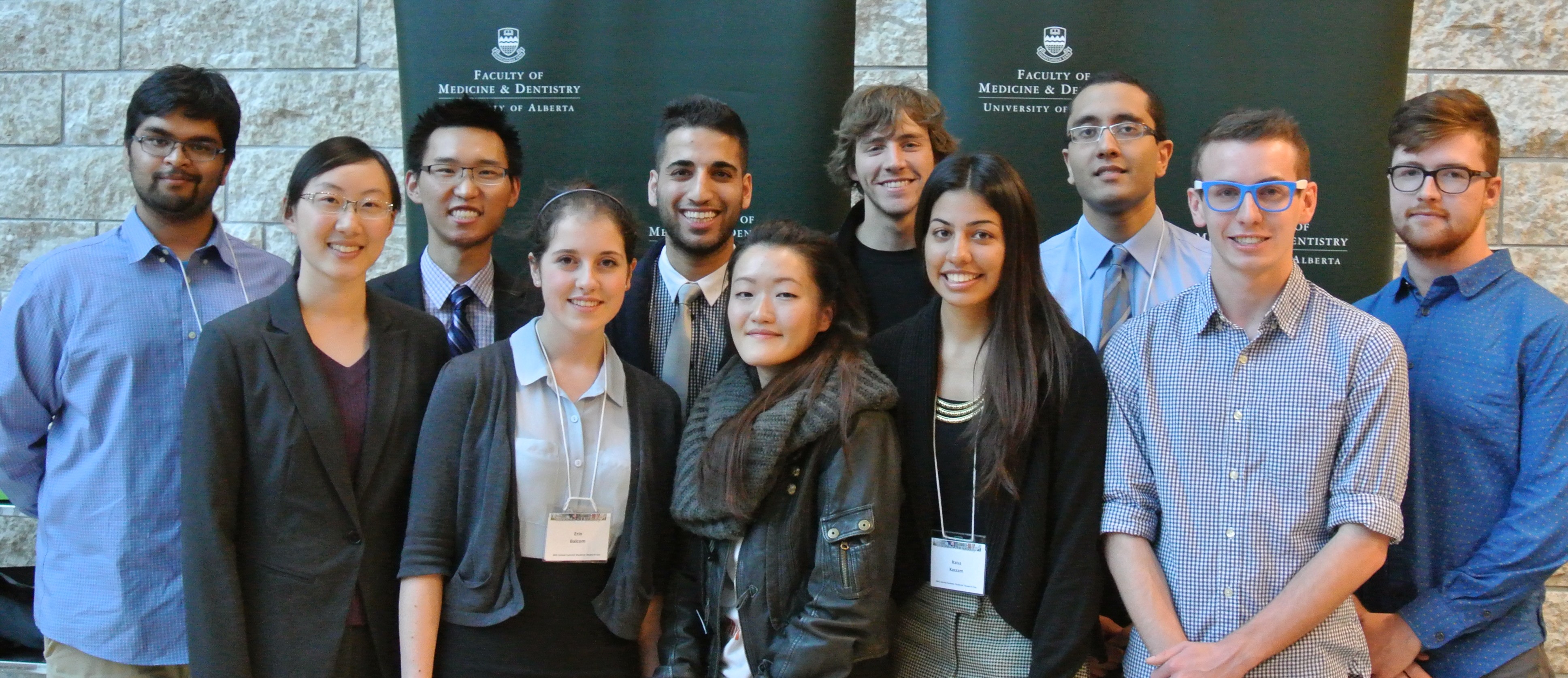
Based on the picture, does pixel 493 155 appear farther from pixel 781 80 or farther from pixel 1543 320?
pixel 1543 320

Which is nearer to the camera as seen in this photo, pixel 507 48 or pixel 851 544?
pixel 851 544

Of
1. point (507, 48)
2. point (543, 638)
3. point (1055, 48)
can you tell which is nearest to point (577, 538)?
point (543, 638)

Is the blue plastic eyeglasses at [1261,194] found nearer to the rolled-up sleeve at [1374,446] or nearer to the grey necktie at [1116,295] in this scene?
the rolled-up sleeve at [1374,446]

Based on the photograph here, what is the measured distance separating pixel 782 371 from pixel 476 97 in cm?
170

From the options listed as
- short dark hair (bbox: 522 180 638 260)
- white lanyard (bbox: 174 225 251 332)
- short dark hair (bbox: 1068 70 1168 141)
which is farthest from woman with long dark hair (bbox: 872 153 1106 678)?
white lanyard (bbox: 174 225 251 332)

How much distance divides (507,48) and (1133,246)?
6.43 ft

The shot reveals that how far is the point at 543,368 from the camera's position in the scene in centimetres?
202

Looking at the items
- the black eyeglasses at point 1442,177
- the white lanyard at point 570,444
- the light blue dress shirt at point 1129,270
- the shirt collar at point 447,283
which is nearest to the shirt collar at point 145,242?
the shirt collar at point 447,283

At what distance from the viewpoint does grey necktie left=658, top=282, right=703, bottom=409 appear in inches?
97.3

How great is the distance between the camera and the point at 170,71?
238 cm

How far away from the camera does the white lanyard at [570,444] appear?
1977 millimetres

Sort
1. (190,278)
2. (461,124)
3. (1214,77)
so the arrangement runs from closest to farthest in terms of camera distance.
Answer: (190,278) < (461,124) < (1214,77)

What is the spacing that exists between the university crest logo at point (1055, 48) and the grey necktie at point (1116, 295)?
74 centimetres

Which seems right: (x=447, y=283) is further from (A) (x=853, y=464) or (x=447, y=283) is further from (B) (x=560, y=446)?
(A) (x=853, y=464)
